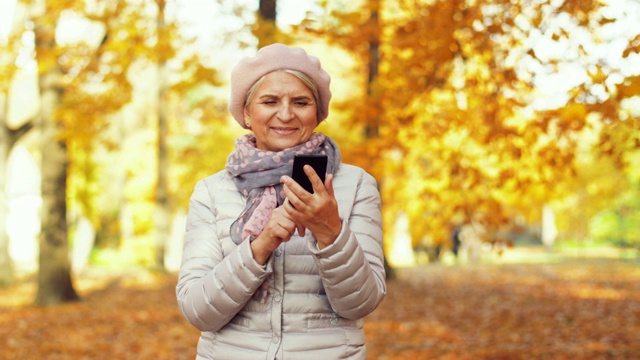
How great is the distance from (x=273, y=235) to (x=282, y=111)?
0.44m

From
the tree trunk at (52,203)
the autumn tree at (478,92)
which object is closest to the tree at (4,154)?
the tree trunk at (52,203)

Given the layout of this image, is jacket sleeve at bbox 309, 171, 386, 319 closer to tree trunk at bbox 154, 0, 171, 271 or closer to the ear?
the ear

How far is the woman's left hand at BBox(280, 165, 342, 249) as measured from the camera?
82.1 inches

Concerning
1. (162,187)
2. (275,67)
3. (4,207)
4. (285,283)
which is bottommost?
(285,283)

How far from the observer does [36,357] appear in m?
9.05

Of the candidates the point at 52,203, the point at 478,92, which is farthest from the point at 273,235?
the point at 52,203

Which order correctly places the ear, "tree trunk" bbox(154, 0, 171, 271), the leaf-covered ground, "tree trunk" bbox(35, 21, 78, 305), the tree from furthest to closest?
"tree trunk" bbox(154, 0, 171, 271) → the tree → "tree trunk" bbox(35, 21, 78, 305) → the leaf-covered ground → the ear

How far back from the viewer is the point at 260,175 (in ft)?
A: 7.87

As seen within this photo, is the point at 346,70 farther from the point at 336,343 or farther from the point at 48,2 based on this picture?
the point at 336,343

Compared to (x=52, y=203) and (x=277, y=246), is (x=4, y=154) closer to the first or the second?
(x=52, y=203)

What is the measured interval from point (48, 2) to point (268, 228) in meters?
11.0

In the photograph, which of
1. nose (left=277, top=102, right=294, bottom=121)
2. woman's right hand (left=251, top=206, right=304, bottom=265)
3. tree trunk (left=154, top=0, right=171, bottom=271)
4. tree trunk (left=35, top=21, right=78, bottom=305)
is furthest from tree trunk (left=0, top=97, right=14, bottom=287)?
woman's right hand (left=251, top=206, right=304, bottom=265)

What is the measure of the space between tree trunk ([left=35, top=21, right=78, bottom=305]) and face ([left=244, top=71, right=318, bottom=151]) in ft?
39.4

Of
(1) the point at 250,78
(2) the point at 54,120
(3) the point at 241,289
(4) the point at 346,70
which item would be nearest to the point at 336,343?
(3) the point at 241,289
